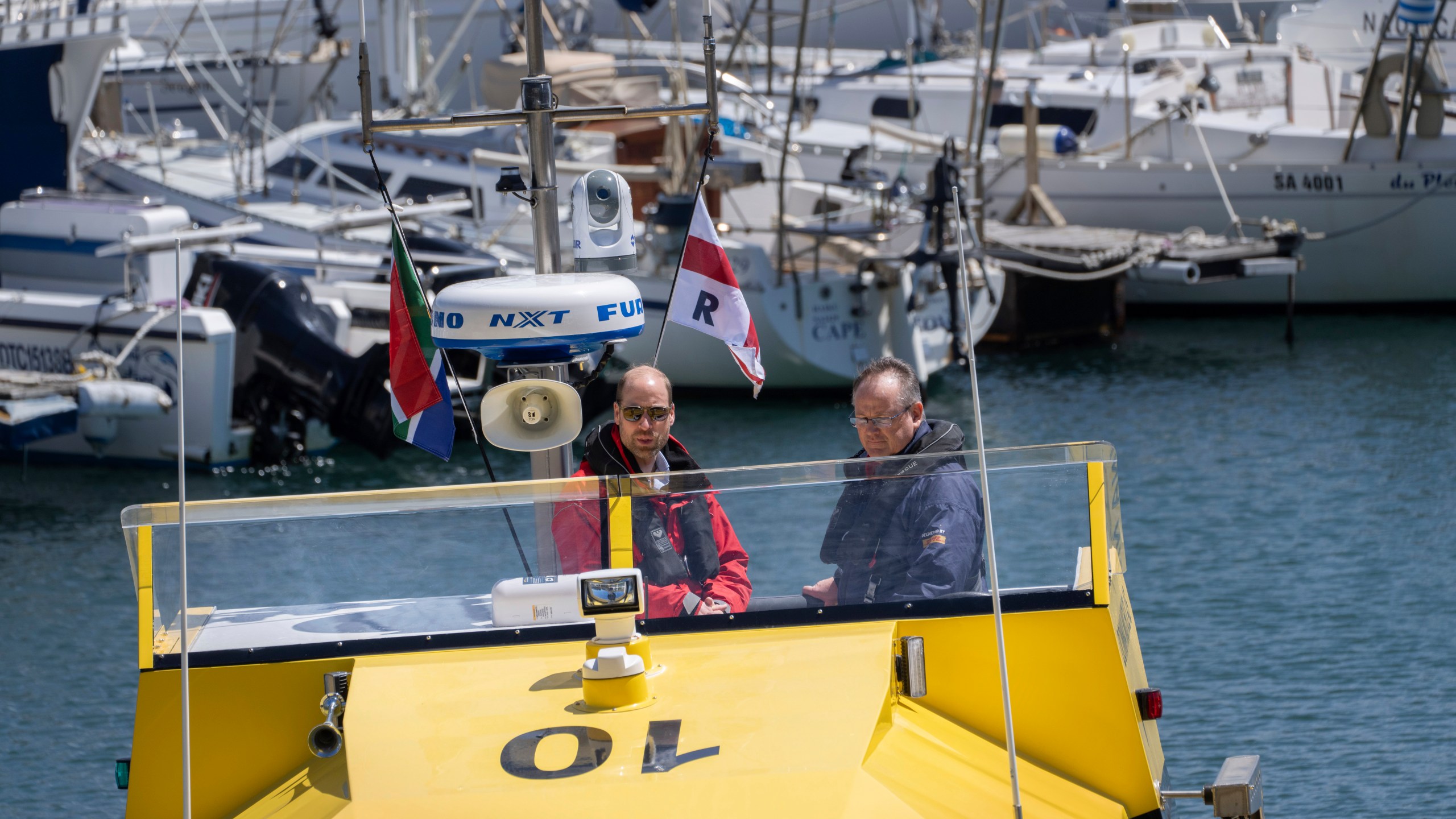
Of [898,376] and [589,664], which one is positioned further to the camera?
[898,376]

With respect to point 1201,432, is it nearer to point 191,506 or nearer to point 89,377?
point 89,377

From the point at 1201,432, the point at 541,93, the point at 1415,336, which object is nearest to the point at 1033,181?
the point at 1415,336

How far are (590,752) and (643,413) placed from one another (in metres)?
1.49

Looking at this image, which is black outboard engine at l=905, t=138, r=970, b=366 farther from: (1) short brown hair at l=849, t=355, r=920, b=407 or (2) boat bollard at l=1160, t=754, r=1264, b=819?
(2) boat bollard at l=1160, t=754, r=1264, b=819

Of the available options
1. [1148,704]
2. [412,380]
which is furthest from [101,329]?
[1148,704]

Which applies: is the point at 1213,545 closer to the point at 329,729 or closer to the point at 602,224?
the point at 602,224

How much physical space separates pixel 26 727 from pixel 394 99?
1411 centimetres

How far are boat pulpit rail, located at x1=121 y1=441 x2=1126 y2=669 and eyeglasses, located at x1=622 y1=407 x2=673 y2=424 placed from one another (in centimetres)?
86

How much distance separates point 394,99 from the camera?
2061 centimetres

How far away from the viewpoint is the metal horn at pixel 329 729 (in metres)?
3.12

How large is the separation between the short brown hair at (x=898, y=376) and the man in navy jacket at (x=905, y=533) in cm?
77

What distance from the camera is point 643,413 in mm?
4293

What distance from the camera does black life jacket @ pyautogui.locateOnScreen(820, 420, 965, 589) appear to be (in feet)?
10.9

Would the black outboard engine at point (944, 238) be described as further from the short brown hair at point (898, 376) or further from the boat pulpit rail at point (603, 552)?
the boat pulpit rail at point (603, 552)
